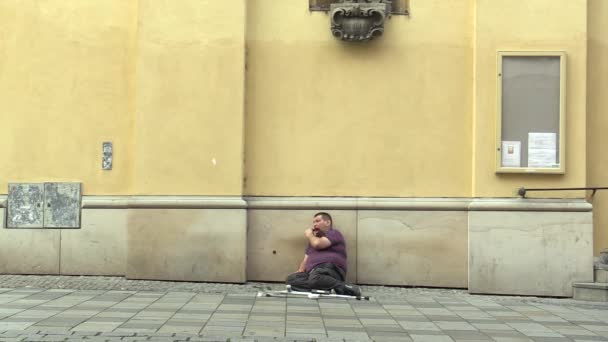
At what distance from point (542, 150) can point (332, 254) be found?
333cm

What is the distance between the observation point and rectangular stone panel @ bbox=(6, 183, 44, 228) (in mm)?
10273

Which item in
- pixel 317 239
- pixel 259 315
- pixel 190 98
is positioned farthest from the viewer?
pixel 190 98

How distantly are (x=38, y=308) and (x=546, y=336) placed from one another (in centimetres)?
556

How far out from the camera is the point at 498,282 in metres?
9.50

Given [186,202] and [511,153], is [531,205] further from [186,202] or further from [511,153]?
[186,202]

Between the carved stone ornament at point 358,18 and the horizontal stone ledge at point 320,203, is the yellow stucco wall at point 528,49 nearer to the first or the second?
the horizontal stone ledge at point 320,203

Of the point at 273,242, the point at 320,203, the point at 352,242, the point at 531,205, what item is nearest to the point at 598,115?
the point at 531,205

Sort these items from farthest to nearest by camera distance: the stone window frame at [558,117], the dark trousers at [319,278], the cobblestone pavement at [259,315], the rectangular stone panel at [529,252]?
the stone window frame at [558,117] < the rectangular stone panel at [529,252] < the dark trousers at [319,278] < the cobblestone pavement at [259,315]

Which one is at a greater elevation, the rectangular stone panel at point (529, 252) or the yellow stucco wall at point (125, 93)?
the yellow stucco wall at point (125, 93)

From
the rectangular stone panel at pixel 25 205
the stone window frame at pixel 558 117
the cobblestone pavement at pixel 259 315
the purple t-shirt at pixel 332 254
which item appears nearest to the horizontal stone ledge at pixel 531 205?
the stone window frame at pixel 558 117

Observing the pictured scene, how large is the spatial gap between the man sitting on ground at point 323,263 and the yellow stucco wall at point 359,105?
74cm

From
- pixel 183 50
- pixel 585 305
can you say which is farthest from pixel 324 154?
pixel 585 305

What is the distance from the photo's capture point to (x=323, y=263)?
30.2 feet

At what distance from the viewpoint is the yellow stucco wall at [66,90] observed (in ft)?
33.6
